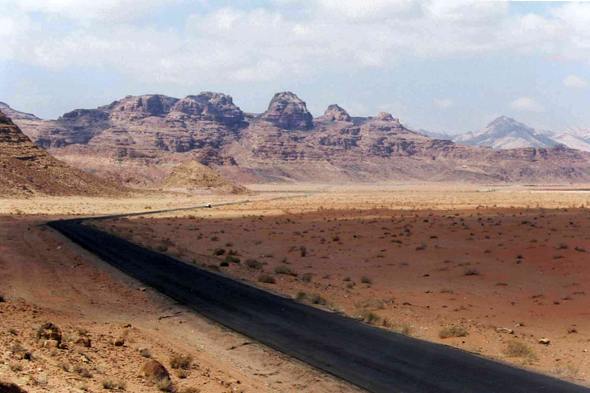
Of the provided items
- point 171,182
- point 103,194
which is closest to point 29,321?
point 103,194

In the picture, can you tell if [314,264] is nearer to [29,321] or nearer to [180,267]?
[180,267]

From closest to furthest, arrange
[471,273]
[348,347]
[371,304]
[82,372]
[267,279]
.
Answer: [82,372], [348,347], [371,304], [267,279], [471,273]

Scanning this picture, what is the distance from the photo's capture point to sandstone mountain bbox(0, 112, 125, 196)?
341 feet

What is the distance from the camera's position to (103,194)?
115 metres

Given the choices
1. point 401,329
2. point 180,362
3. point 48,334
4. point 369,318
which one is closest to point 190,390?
point 180,362

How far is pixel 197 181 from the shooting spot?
144 meters

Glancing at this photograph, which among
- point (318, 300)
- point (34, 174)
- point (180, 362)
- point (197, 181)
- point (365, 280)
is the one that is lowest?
point (197, 181)

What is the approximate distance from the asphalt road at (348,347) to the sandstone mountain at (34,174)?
298 feet

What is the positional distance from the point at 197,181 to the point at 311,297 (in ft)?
417

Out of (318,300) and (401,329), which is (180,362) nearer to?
(401,329)

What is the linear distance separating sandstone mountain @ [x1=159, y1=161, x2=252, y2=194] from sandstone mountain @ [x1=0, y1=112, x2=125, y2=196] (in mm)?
21184

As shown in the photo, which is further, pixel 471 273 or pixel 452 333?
pixel 471 273

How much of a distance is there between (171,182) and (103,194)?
33.1 metres

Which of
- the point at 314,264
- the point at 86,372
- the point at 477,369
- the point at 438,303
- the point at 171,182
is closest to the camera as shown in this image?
the point at 86,372
